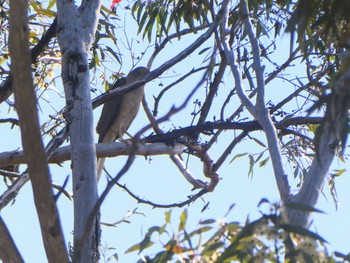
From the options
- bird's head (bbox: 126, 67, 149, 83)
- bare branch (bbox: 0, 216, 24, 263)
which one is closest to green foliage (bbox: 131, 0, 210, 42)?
bird's head (bbox: 126, 67, 149, 83)

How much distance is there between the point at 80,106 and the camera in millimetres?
2906

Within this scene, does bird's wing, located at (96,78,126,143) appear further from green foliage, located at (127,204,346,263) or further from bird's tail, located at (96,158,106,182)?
green foliage, located at (127,204,346,263)

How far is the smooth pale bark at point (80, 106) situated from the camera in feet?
8.52

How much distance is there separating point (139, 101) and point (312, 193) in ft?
11.8

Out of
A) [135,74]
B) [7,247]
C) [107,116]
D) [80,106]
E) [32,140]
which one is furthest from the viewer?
[107,116]

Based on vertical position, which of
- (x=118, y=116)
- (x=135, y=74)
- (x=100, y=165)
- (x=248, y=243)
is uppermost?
(x=118, y=116)

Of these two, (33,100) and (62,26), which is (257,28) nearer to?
(62,26)

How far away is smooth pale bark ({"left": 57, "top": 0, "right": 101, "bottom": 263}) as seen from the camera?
260cm

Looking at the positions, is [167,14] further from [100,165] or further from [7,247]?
[7,247]

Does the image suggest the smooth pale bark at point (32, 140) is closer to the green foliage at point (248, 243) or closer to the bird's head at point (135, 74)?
the green foliage at point (248, 243)

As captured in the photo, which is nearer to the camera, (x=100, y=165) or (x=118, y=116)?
(x=100, y=165)

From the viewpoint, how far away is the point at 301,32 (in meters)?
2.15

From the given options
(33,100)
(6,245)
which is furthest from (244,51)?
(33,100)

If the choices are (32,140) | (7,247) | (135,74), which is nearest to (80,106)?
(7,247)
